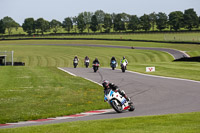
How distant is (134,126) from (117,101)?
3703 mm

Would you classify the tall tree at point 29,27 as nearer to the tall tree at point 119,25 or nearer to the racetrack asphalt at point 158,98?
the tall tree at point 119,25

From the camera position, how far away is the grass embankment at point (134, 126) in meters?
9.24

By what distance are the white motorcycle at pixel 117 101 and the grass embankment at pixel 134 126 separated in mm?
2176

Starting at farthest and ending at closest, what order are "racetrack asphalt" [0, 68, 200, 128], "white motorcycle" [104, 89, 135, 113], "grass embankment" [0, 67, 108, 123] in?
"grass embankment" [0, 67, 108, 123] < "white motorcycle" [104, 89, 135, 113] < "racetrack asphalt" [0, 68, 200, 128]

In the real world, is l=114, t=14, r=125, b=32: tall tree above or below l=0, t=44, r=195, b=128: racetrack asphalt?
above

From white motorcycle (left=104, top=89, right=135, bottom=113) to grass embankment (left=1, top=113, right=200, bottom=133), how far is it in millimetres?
2176

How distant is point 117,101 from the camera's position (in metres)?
13.7

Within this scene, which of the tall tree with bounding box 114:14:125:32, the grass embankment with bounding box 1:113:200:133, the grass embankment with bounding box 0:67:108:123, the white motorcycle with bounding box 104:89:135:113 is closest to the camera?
the grass embankment with bounding box 1:113:200:133

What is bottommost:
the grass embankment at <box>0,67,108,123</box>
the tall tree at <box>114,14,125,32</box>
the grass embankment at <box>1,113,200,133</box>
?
the grass embankment at <box>0,67,108,123</box>

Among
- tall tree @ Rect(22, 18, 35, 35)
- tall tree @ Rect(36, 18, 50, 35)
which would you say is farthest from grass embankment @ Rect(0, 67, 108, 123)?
tall tree @ Rect(36, 18, 50, 35)

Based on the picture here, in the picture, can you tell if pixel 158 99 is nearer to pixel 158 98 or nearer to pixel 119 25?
pixel 158 98

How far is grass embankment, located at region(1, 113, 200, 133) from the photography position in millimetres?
9242

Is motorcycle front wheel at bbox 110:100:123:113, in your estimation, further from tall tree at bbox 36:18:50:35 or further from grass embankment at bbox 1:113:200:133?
tall tree at bbox 36:18:50:35

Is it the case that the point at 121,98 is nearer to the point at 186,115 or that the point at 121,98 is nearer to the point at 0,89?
the point at 186,115
